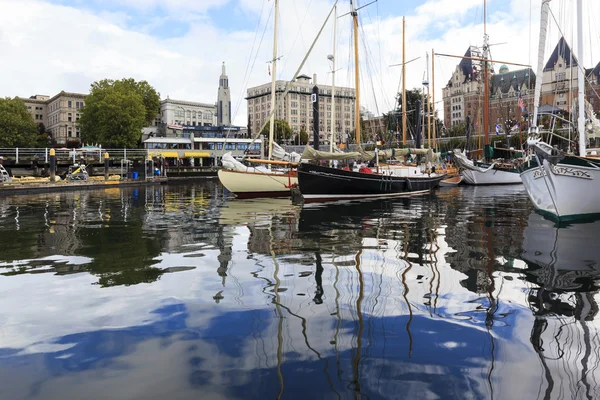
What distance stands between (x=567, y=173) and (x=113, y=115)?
72.5 meters

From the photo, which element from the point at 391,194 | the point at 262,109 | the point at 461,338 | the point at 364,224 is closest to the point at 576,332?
the point at 461,338

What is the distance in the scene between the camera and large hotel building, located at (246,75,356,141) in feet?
535

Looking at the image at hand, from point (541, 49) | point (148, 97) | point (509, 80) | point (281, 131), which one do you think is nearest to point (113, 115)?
point (148, 97)

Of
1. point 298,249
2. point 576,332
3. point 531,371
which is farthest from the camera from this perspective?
point 298,249

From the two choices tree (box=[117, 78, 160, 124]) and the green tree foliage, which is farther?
tree (box=[117, 78, 160, 124])

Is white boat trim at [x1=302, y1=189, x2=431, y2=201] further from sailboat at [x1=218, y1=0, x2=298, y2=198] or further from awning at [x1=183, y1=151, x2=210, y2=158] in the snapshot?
awning at [x1=183, y1=151, x2=210, y2=158]

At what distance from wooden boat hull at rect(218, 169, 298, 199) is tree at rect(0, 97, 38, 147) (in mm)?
73947

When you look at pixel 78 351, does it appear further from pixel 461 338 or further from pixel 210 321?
pixel 461 338

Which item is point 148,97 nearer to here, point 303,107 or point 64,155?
point 64,155

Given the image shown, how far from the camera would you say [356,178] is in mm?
26062

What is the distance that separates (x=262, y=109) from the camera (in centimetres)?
17562

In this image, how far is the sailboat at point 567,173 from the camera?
14.9 metres

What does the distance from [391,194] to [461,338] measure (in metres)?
24.2

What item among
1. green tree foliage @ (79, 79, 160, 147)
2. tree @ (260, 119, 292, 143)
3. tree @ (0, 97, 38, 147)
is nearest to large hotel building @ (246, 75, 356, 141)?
tree @ (260, 119, 292, 143)
